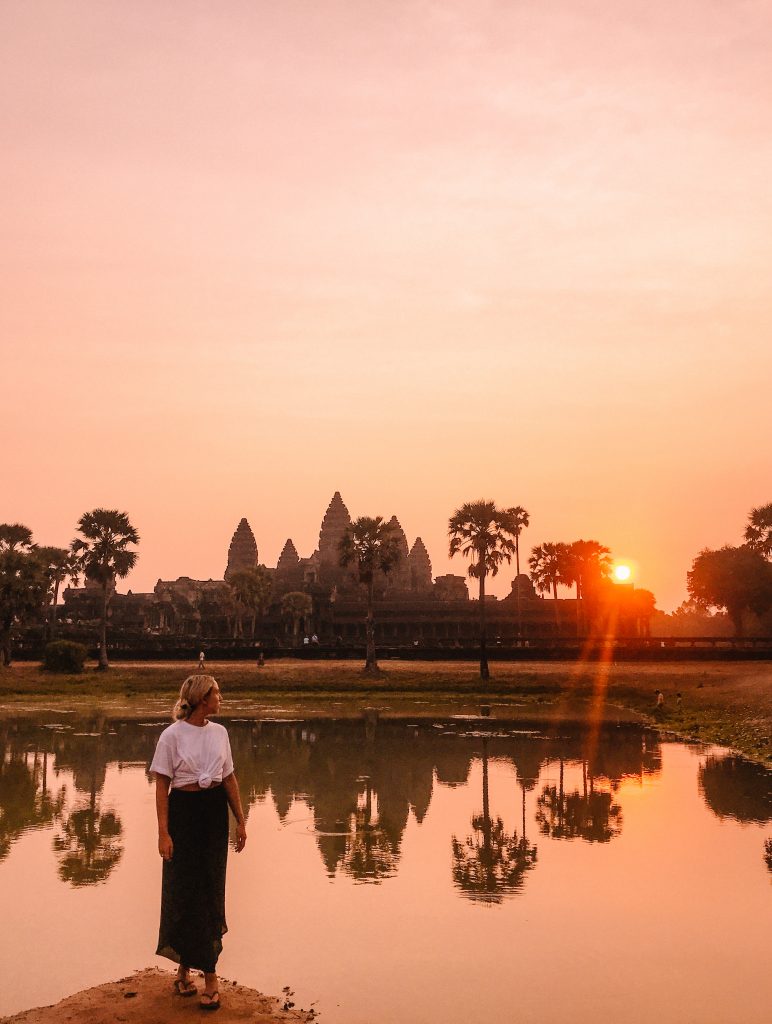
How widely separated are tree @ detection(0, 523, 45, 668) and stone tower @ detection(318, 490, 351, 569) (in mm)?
74854

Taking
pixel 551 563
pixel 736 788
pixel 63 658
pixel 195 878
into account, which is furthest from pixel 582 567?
pixel 195 878

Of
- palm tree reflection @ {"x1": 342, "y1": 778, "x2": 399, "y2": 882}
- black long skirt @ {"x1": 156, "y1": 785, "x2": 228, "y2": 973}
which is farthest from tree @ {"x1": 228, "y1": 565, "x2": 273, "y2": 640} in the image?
black long skirt @ {"x1": 156, "y1": 785, "x2": 228, "y2": 973}

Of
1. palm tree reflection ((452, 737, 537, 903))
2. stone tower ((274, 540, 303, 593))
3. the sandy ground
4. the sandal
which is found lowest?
palm tree reflection ((452, 737, 537, 903))

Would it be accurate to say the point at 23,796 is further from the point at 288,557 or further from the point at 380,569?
the point at 288,557

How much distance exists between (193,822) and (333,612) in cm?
10548

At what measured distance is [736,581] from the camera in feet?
331

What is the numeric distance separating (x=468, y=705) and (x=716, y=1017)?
4044 cm

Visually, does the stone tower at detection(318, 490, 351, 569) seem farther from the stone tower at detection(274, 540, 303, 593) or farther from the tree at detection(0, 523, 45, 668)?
the tree at detection(0, 523, 45, 668)

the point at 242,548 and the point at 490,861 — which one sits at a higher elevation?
the point at 242,548

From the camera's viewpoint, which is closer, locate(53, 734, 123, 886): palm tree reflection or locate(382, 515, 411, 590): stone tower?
locate(53, 734, 123, 886): palm tree reflection

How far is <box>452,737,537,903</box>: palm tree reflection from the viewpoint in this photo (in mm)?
13680

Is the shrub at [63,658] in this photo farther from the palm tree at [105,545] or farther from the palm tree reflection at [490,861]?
the palm tree reflection at [490,861]

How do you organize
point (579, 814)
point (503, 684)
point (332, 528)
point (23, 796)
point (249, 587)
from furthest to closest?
point (332, 528) < point (249, 587) < point (503, 684) < point (23, 796) < point (579, 814)

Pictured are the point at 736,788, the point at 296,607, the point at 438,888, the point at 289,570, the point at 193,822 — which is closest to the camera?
the point at 193,822
